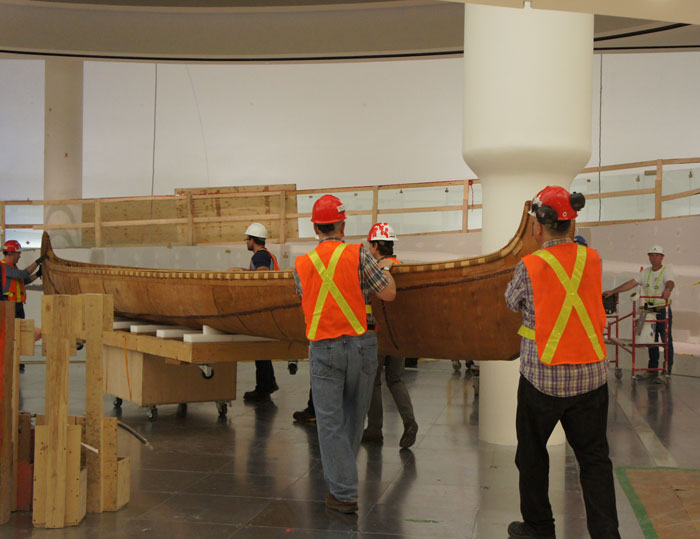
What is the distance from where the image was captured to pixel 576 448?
3498 millimetres

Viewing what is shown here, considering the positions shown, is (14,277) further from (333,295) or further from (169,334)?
(333,295)

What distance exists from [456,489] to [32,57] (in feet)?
36.8

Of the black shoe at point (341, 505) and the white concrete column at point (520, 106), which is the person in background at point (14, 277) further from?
the black shoe at point (341, 505)

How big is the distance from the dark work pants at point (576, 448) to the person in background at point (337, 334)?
0.94 m

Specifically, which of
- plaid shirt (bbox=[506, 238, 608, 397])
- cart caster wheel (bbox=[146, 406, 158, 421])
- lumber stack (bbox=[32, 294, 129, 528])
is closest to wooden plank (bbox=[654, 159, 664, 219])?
cart caster wheel (bbox=[146, 406, 158, 421])

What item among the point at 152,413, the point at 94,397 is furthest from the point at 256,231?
the point at 94,397

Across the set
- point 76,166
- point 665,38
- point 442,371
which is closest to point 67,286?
point 442,371

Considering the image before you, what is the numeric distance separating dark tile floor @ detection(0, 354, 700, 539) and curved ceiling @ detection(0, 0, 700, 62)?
21.4ft

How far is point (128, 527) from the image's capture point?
3850 mm

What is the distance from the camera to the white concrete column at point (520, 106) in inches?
215

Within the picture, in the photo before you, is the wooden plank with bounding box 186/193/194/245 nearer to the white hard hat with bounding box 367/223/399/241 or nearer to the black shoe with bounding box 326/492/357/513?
the white hard hat with bounding box 367/223/399/241

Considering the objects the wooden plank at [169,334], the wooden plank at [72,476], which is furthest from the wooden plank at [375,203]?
the wooden plank at [72,476]

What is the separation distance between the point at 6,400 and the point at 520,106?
367cm

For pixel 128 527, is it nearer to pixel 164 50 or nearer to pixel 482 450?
pixel 482 450
